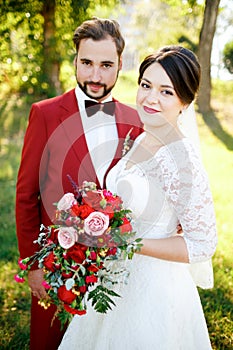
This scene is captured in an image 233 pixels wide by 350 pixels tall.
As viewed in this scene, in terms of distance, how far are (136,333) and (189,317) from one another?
0.29 meters

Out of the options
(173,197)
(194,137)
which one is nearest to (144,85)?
(194,137)

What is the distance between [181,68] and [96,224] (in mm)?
856

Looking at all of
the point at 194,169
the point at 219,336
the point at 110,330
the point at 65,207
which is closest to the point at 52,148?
the point at 65,207

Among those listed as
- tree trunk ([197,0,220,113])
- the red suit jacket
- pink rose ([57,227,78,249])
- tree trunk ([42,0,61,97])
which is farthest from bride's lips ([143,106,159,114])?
tree trunk ([42,0,61,97])

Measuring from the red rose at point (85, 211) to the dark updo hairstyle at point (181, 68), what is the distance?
0.72 meters

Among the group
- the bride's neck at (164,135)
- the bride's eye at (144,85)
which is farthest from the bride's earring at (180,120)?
the bride's eye at (144,85)

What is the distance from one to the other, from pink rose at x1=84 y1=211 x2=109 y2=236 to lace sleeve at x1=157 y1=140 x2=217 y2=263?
41 cm

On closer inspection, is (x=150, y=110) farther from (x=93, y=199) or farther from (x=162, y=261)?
(x=162, y=261)

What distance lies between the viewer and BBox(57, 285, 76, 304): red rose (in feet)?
5.98

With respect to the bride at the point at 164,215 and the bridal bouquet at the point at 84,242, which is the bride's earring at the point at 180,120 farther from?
the bridal bouquet at the point at 84,242

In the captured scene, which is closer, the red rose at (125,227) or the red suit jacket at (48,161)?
the red rose at (125,227)

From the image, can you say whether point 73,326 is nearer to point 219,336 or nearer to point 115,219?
point 115,219

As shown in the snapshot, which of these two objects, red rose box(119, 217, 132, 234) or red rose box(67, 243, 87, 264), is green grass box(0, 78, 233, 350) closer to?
red rose box(67, 243, 87, 264)

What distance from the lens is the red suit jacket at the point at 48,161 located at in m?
2.46
